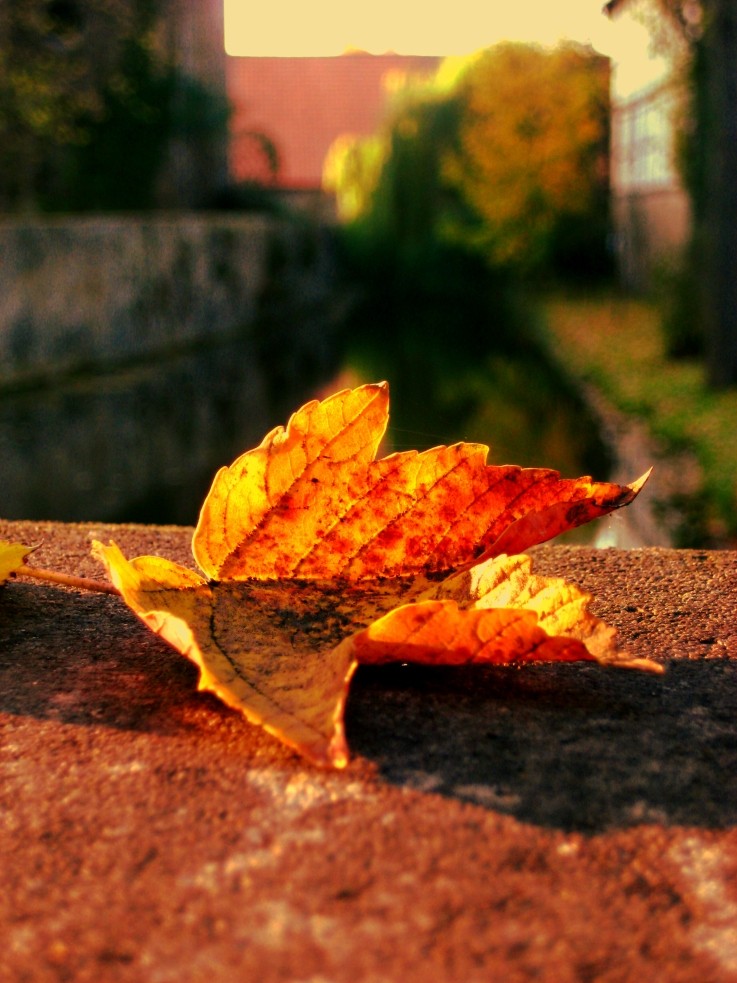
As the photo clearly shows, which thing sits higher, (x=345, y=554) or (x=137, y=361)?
(x=345, y=554)

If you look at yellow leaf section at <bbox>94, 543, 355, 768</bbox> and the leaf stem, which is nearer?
yellow leaf section at <bbox>94, 543, 355, 768</bbox>

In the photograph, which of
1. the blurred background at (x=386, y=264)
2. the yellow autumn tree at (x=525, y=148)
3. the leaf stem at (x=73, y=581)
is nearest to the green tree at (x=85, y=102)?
the blurred background at (x=386, y=264)

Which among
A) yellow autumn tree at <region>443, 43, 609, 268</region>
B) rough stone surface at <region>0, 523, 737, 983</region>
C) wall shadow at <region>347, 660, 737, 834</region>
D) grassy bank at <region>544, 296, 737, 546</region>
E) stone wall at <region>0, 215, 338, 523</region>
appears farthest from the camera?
yellow autumn tree at <region>443, 43, 609, 268</region>

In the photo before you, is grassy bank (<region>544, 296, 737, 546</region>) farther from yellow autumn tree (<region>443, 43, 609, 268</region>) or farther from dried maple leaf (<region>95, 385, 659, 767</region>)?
yellow autumn tree (<region>443, 43, 609, 268</region>)

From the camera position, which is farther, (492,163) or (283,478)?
(492,163)

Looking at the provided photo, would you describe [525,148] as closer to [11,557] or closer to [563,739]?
[11,557]

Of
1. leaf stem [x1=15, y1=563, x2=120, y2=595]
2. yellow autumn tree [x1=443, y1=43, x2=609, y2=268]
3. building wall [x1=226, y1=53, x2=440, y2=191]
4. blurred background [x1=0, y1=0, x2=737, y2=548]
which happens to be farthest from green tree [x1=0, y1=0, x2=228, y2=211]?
building wall [x1=226, y1=53, x2=440, y2=191]

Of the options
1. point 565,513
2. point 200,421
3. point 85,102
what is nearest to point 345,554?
point 565,513

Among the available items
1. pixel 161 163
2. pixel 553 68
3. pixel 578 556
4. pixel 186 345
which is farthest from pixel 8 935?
pixel 553 68

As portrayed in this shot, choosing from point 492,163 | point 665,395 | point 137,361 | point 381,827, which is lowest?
point 665,395
